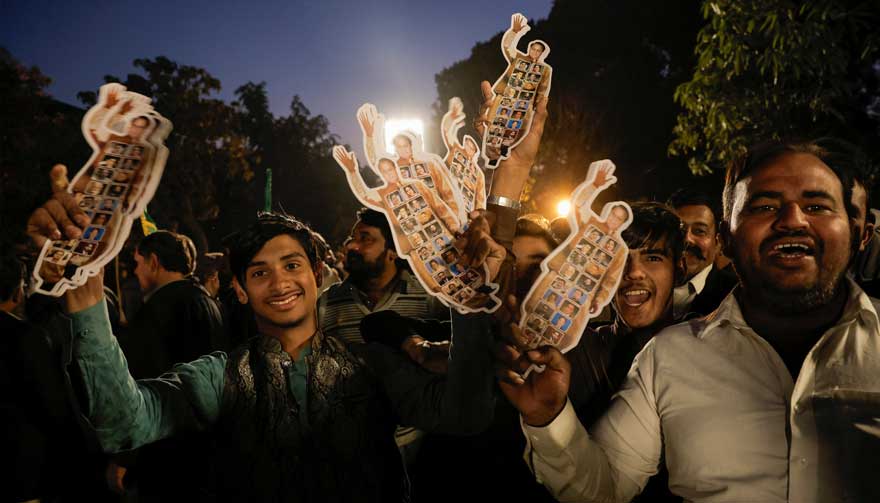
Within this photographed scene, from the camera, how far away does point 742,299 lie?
6.03 ft

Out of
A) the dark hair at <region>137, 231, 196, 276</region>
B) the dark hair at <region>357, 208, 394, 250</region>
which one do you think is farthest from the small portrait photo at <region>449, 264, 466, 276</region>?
the dark hair at <region>137, 231, 196, 276</region>

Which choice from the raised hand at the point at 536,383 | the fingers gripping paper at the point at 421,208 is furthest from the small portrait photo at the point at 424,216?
the raised hand at the point at 536,383

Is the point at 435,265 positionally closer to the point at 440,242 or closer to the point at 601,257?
the point at 440,242

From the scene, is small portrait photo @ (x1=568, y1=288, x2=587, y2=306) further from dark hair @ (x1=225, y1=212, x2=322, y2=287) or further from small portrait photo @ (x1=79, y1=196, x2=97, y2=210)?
small portrait photo @ (x1=79, y1=196, x2=97, y2=210)

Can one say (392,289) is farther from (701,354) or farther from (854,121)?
(854,121)

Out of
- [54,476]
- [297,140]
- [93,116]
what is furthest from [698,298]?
[297,140]

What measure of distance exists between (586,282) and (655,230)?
27.4 inches

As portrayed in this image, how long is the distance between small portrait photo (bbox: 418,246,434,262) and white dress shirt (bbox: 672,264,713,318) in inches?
60.8

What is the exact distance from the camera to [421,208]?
217cm

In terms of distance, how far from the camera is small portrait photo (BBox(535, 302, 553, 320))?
2076 millimetres

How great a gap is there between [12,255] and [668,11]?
17.4 m

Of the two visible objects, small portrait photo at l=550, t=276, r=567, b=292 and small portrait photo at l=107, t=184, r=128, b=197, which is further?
small portrait photo at l=550, t=276, r=567, b=292

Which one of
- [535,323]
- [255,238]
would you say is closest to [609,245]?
[535,323]

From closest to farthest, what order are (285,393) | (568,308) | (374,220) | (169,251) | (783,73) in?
(285,393), (568,308), (169,251), (374,220), (783,73)
